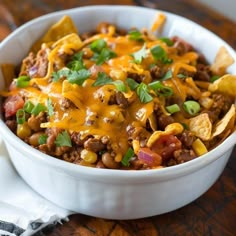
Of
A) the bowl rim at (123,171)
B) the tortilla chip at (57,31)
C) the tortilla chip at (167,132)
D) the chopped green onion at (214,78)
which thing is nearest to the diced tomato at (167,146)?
the tortilla chip at (167,132)

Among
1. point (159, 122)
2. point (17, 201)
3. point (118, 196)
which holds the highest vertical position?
point (159, 122)

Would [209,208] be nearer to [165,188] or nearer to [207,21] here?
[165,188]

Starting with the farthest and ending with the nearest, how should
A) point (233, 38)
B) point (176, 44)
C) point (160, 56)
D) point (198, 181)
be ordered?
point (233, 38) → point (176, 44) → point (160, 56) → point (198, 181)

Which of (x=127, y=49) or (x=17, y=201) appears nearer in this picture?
(x=17, y=201)

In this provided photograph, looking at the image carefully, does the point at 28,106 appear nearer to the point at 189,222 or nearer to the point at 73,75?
the point at 73,75

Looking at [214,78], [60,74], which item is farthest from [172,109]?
[60,74]

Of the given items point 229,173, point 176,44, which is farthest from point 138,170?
point 176,44

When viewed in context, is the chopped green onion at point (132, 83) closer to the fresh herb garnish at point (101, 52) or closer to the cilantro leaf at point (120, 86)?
the cilantro leaf at point (120, 86)
